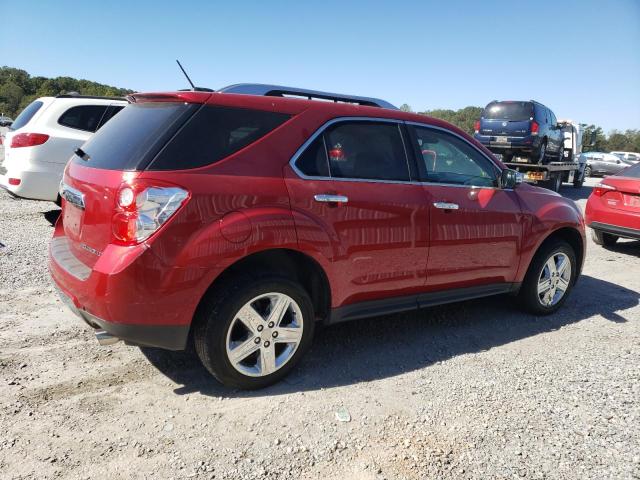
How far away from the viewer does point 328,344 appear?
3.80 meters

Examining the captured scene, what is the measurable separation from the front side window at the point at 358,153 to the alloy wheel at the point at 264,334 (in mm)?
865

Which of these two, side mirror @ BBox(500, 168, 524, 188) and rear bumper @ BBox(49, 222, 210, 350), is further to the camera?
side mirror @ BBox(500, 168, 524, 188)

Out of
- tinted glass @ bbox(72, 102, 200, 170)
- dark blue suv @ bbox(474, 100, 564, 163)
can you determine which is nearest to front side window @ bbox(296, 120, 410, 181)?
tinted glass @ bbox(72, 102, 200, 170)

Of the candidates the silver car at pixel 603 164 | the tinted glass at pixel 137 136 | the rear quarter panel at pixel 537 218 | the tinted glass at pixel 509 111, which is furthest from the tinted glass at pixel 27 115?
the silver car at pixel 603 164

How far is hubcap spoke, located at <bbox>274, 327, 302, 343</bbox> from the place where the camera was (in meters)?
3.02

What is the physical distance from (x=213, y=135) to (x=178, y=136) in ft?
0.66

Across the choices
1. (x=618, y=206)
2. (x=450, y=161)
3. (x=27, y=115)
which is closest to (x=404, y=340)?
(x=450, y=161)

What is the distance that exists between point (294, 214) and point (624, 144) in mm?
87230

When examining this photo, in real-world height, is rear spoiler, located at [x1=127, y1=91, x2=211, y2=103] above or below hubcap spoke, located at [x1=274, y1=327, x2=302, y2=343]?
above

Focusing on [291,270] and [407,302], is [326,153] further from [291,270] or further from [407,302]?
[407,302]

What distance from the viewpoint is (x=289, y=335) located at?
306 centimetres

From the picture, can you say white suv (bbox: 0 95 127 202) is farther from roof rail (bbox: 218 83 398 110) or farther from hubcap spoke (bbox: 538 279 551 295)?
hubcap spoke (bbox: 538 279 551 295)

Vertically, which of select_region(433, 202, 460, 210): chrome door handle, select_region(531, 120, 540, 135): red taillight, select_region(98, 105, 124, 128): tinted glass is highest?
select_region(531, 120, 540, 135): red taillight

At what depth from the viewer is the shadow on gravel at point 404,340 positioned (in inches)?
127
